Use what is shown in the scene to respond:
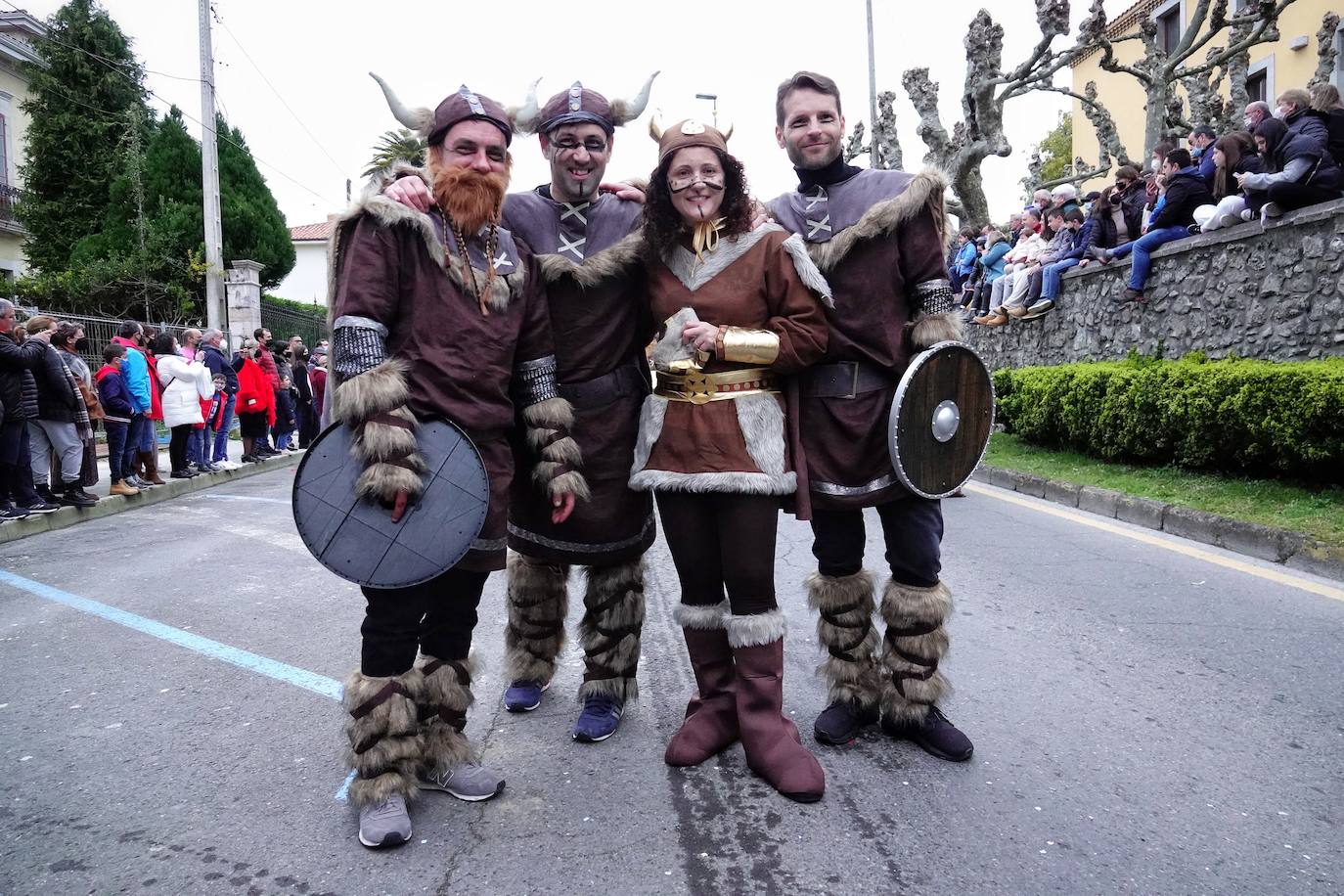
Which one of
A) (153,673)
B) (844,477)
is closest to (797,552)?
(844,477)

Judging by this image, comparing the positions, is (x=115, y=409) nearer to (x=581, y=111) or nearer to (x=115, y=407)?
(x=115, y=407)

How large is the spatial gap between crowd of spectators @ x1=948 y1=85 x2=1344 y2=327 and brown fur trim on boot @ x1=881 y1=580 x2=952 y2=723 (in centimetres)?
427

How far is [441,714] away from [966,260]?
1580cm

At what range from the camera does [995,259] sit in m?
15.4

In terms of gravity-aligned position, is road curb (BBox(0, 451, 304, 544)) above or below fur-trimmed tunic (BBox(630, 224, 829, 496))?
below

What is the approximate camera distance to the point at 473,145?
2.86m

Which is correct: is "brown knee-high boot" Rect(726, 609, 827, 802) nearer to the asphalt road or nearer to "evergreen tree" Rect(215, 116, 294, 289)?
the asphalt road

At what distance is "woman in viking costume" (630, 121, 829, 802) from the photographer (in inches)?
113

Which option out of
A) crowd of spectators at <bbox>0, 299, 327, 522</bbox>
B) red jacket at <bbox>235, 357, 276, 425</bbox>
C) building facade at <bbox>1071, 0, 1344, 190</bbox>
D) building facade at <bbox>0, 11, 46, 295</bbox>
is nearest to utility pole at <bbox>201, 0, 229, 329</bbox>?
crowd of spectators at <bbox>0, 299, 327, 522</bbox>

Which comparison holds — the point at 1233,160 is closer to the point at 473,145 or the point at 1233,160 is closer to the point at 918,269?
the point at 918,269

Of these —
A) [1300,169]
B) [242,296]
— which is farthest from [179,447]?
[1300,169]

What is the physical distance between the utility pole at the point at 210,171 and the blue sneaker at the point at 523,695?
16344 mm

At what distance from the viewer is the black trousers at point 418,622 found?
8.91 feet

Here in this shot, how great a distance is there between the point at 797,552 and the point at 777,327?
3.75 m
